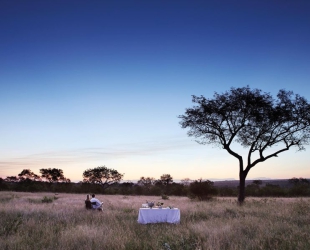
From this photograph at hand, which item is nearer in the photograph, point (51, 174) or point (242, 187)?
point (242, 187)

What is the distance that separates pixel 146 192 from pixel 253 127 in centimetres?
3514

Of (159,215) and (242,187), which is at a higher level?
(242,187)

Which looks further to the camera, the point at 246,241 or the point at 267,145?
the point at 267,145

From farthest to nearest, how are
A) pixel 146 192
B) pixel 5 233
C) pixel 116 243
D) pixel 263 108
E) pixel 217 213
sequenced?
pixel 146 192, pixel 263 108, pixel 217 213, pixel 5 233, pixel 116 243

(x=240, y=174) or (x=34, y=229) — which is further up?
(x=240, y=174)

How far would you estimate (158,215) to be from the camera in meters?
12.6

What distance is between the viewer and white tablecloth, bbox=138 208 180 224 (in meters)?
12.4

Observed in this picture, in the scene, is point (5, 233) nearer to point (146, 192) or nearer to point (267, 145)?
point (267, 145)

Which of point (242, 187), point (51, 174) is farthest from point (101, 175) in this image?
point (242, 187)

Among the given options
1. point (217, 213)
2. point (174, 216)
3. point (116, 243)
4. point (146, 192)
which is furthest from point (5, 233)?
point (146, 192)

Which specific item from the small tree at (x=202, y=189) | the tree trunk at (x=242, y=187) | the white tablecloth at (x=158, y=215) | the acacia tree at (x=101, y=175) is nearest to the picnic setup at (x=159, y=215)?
the white tablecloth at (x=158, y=215)

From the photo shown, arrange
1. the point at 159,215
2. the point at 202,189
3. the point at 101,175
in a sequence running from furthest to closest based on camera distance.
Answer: the point at 101,175, the point at 202,189, the point at 159,215

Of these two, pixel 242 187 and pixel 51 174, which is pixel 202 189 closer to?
pixel 242 187

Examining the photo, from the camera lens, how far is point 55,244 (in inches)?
315
